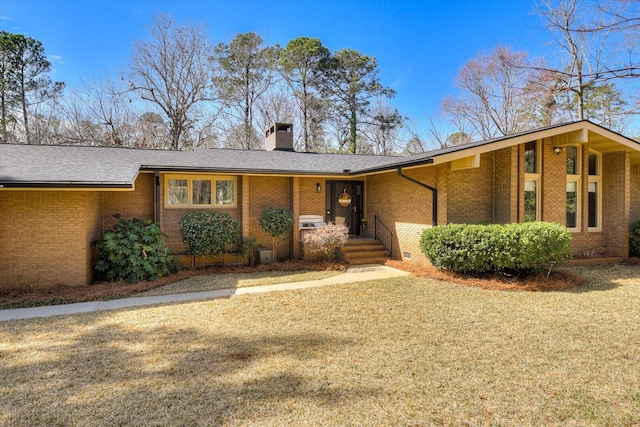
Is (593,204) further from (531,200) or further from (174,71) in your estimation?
(174,71)

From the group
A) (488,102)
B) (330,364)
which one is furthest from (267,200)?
(488,102)

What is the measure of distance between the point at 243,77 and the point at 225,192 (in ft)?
52.7

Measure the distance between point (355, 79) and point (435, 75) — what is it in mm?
5809

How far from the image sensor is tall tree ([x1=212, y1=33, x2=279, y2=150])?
76.3ft

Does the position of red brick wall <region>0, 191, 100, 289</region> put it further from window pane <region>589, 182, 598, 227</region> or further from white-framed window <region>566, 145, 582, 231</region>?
window pane <region>589, 182, 598, 227</region>

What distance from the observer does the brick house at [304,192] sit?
7488mm

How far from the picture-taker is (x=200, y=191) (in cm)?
1054

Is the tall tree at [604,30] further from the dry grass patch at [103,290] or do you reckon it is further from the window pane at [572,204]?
the dry grass patch at [103,290]

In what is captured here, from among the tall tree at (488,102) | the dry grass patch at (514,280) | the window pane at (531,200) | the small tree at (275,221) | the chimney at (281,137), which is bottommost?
the dry grass patch at (514,280)

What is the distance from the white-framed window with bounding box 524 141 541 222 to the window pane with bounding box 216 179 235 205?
9.08 meters

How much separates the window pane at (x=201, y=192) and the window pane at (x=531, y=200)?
974 centimetres

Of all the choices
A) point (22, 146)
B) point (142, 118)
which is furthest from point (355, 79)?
point (22, 146)

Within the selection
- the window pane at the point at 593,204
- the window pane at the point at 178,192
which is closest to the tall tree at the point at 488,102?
the window pane at the point at 593,204

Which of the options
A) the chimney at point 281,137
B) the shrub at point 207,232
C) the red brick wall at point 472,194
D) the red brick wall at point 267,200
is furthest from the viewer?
the chimney at point 281,137
